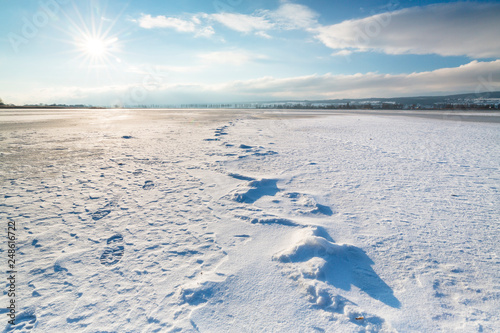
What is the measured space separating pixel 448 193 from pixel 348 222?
8.68 ft

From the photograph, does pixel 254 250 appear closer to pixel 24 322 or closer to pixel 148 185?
pixel 24 322

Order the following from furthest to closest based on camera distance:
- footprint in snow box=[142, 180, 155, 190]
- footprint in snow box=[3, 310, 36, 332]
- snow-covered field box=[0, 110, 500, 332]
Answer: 1. footprint in snow box=[142, 180, 155, 190]
2. snow-covered field box=[0, 110, 500, 332]
3. footprint in snow box=[3, 310, 36, 332]

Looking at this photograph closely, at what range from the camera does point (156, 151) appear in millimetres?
8719

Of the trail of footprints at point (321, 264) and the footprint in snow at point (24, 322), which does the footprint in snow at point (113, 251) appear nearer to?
the footprint in snow at point (24, 322)

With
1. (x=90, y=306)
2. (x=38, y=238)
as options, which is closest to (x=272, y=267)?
(x=90, y=306)

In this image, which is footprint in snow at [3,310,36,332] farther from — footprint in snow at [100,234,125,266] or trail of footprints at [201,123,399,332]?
trail of footprints at [201,123,399,332]

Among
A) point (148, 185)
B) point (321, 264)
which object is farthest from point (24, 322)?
point (148, 185)

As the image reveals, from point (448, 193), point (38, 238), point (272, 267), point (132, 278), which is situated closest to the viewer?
point (132, 278)

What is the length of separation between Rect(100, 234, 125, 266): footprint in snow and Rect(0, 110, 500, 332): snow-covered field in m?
0.02

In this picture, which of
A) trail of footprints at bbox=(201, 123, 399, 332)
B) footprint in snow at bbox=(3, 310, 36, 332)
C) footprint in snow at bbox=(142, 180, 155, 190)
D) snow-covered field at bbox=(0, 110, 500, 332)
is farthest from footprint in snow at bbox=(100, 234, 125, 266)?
footprint in snow at bbox=(142, 180, 155, 190)

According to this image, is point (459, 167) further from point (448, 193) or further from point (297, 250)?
point (297, 250)

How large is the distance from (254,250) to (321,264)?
848 millimetres

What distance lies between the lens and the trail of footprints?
2117 mm

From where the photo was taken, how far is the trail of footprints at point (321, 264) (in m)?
2.12
